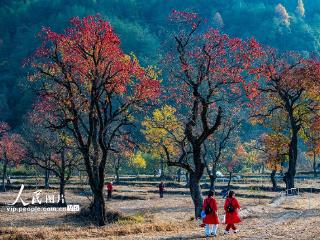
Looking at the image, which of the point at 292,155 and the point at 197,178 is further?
the point at 292,155

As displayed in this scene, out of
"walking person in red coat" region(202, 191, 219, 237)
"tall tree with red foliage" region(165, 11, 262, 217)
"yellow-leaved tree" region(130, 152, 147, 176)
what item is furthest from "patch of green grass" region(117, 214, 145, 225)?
"yellow-leaved tree" region(130, 152, 147, 176)

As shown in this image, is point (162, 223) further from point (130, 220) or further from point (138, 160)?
point (138, 160)

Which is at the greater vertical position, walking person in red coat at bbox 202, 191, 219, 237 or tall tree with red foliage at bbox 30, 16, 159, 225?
tall tree with red foliage at bbox 30, 16, 159, 225

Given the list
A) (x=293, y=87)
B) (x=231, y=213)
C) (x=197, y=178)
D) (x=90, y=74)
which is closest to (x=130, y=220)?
(x=197, y=178)

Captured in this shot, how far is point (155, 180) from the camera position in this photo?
7412cm

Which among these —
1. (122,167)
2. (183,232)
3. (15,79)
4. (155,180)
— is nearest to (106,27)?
(183,232)

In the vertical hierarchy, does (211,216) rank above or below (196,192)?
below

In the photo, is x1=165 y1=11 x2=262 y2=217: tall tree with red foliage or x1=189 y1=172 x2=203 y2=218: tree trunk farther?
x1=189 y1=172 x2=203 y2=218: tree trunk

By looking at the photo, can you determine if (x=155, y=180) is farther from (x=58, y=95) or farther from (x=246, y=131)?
(x=246, y=131)

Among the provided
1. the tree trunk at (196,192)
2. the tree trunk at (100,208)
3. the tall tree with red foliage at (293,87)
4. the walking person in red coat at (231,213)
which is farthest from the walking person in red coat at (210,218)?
the tall tree with red foliage at (293,87)

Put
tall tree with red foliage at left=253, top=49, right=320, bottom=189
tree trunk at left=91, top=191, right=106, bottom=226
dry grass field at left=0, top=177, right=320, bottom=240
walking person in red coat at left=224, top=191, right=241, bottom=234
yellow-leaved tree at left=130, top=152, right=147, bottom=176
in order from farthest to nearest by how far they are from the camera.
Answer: yellow-leaved tree at left=130, top=152, right=147, bottom=176
tall tree with red foliage at left=253, top=49, right=320, bottom=189
tree trunk at left=91, top=191, right=106, bottom=226
dry grass field at left=0, top=177, right=320, bottom=240
walking person in red coat at left=224, top=191, right=241, bottom=234

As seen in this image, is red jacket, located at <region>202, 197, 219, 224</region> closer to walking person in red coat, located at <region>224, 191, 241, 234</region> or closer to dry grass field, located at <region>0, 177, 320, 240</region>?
dry grass field, located at <region>0, 177, 320, 240</region>

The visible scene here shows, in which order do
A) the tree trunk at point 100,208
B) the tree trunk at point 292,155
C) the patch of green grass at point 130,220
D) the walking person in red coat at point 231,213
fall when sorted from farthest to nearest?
1. the tree trunk at point 292,155
2. the patch of green grass at point 130,220
3. the tree trunk at point 100,208
4. the walking person in red coat at point 231,213

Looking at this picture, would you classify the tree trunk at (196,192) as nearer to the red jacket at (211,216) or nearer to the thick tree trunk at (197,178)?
the thick tree trunk at (197,178)
